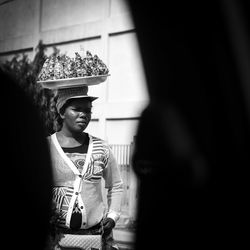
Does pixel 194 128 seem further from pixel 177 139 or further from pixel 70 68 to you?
pixel 70 68

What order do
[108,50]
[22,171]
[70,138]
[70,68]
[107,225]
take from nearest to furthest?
[22,171] < [107,225] < [70,138] < [70,68] < [108,50]

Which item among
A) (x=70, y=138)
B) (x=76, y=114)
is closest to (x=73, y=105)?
(x=76, y=114)

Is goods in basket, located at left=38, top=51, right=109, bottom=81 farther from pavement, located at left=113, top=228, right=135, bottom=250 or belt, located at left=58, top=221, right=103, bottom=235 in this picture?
pavement, located at left=113, top=228, right=135, bottom=250

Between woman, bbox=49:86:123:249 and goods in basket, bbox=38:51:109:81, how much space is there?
0.10 m

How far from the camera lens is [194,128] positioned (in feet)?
2.91

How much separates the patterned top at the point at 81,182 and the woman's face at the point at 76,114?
116 millimetres

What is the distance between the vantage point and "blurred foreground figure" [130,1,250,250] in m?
0.85

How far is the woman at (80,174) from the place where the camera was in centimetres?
296

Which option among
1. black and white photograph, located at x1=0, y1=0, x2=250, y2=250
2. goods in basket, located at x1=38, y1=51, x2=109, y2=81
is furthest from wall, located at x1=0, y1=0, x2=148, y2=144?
black and white photograph, located at x1=0, y1=0, x2=250, y2=250

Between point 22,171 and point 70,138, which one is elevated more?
point 70,138

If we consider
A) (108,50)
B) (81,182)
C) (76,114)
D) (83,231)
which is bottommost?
(83,231)

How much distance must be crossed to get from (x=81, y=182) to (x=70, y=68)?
77cm

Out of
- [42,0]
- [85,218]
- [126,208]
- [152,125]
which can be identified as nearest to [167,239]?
[152,125]

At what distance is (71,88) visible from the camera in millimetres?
3336
